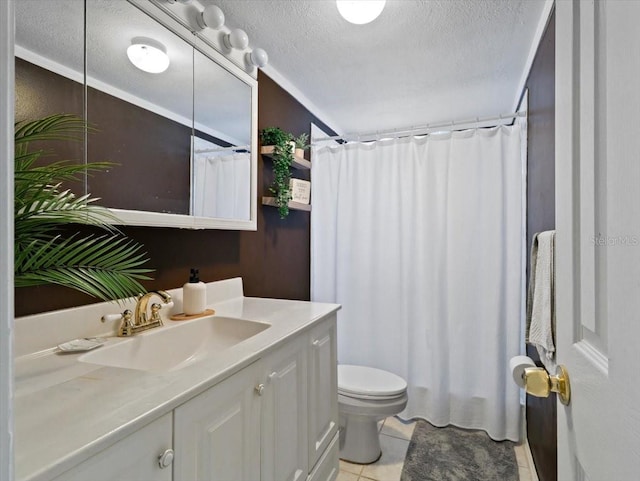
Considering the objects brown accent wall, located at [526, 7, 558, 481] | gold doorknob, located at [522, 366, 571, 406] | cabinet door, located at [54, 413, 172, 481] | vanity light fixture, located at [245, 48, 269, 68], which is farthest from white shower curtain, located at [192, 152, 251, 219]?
brown accent wall, located at [526, 7, 558, 481]

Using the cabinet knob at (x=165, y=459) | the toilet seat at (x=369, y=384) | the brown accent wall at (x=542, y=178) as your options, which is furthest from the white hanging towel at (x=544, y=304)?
the cabinet knob at (x=165, y=459)

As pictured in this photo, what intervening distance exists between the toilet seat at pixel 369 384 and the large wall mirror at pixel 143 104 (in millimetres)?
1093

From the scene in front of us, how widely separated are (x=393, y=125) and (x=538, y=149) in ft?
4.97

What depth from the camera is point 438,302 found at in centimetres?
237

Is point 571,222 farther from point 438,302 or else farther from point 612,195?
point 438,302

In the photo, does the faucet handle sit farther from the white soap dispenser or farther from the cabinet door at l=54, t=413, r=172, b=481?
the cabinet door at l=54, t=413, r=172, b=481

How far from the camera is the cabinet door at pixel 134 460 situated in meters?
0.57

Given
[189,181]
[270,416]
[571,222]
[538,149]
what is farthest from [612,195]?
[538,149]

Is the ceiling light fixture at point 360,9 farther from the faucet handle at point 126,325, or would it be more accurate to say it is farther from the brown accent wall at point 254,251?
the faucet handle at point 126,325

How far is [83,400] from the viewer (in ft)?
2.28

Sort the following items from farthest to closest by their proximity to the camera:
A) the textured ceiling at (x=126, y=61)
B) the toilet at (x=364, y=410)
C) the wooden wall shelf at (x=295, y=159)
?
the wooden wall shelf at (x=295, y=159) < the toilet at (x=364, y=410) < the textured ceiling at (x=126, y=61)

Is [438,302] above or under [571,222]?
under

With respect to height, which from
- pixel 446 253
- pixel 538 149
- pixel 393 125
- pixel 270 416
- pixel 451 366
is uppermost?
pixel 393 125

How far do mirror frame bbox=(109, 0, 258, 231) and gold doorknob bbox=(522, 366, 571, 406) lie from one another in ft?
3.88
